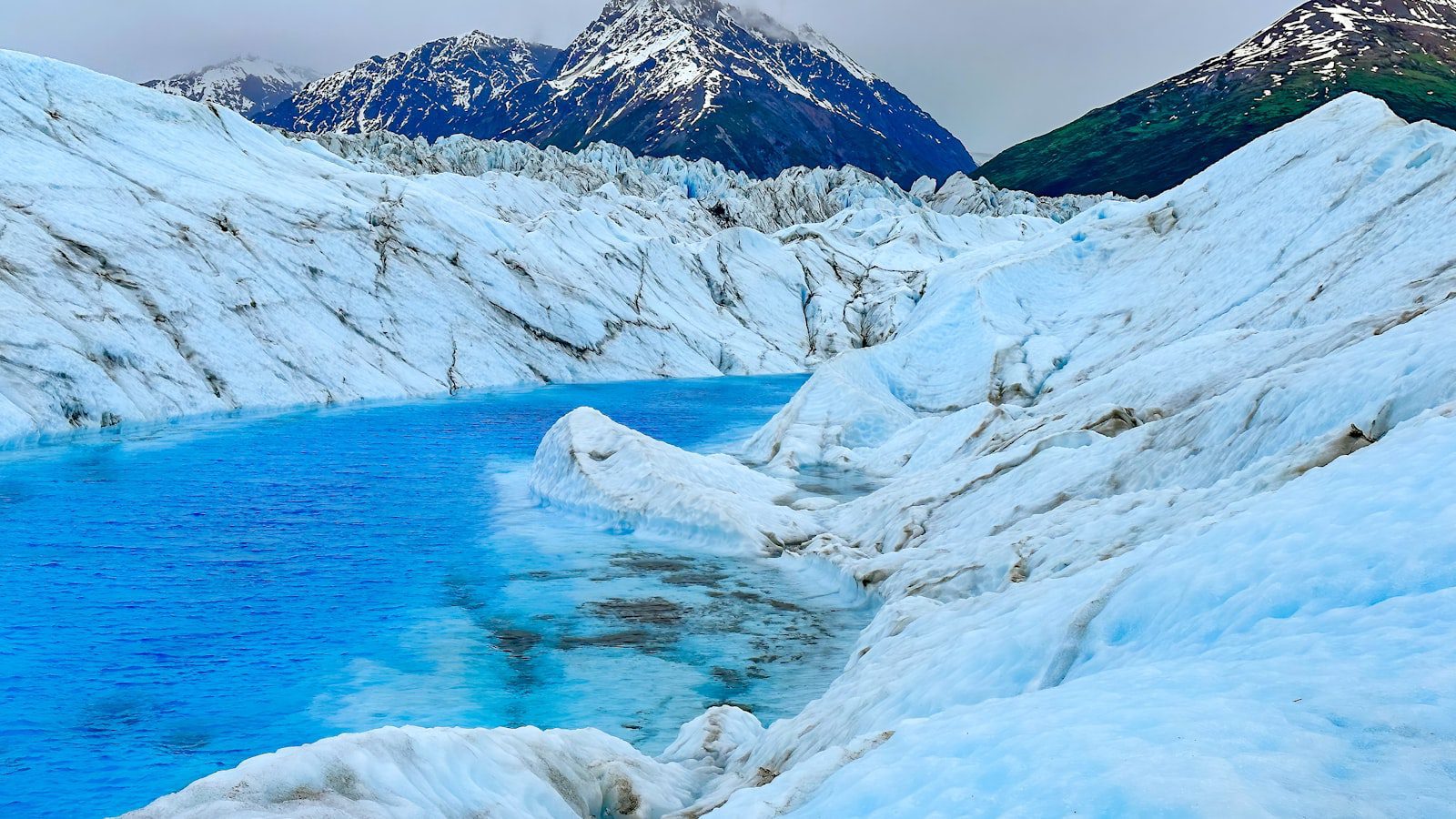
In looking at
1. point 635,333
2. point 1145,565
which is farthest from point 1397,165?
point 635,333

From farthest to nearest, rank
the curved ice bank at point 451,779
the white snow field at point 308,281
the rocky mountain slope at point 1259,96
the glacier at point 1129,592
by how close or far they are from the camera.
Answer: the rocky mountain slope at point 1259,96 → the white snow field at point 308,281 → the curved ice bank at point 451,779 → the glacier at point 1129,592

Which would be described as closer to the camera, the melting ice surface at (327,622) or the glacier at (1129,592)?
the glacier at (1129,592)

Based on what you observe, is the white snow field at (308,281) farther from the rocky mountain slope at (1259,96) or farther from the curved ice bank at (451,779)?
the rocky mountain slope at (1259,96)

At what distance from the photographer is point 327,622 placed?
16.0 m

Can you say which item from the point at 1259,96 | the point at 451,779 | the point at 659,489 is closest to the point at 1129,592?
the point at 451,779

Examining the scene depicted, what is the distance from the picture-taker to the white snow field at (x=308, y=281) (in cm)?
3644

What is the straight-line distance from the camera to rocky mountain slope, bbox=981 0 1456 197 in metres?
164

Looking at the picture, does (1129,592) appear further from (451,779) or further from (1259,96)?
(1259,96)

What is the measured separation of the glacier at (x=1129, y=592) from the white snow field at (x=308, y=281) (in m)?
19.8

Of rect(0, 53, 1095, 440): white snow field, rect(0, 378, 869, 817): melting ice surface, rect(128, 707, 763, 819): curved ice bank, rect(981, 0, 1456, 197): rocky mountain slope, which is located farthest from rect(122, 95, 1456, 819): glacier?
rect(981, 0, 1456, 197): rocky mountain slope

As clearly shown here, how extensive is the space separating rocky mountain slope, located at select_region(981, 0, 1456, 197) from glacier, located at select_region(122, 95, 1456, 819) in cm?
15491

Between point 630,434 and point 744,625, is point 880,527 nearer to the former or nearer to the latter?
point 744,625

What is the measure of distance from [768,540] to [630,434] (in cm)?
662

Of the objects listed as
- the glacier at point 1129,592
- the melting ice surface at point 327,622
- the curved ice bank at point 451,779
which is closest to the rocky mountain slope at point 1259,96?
the glacier at point 1129,592
